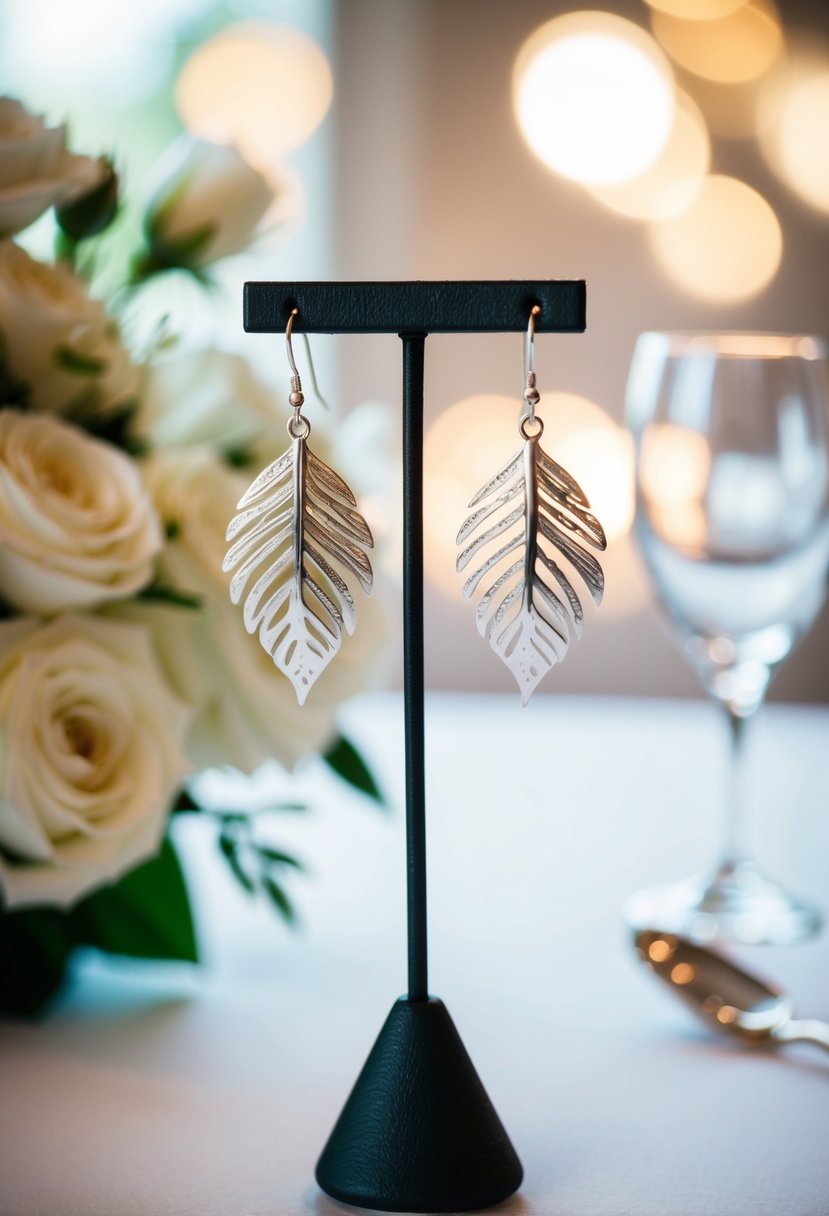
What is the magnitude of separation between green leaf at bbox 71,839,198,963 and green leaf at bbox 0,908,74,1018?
0.02 meters

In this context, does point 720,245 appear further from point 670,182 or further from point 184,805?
point 184,805

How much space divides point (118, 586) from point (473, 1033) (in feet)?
0.73

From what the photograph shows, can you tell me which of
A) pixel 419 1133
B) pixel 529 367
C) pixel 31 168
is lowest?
pixel 419 1133

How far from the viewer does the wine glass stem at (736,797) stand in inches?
24.1

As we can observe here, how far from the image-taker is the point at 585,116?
67.9 inches

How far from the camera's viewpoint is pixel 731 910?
1.91ft

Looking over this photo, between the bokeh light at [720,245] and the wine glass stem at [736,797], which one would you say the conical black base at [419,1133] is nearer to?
the wine glass stem at [736,797]

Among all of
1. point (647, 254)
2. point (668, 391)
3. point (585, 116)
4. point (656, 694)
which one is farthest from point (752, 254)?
point (668, 391)

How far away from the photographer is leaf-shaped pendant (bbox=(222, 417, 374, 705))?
0.34 meters

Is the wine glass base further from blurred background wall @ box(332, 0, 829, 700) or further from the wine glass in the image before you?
blurred background wall @ box(332, 0, 829, 700)

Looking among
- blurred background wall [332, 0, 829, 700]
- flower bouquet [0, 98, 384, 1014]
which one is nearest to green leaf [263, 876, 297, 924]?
flower bouquet [0, 98, 384, 1014]

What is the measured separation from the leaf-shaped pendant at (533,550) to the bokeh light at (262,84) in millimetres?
1520

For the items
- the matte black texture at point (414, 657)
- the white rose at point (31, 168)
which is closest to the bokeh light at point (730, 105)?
the white rose at point (31, 168)

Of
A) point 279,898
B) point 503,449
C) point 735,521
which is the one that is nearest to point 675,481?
point 735,521
